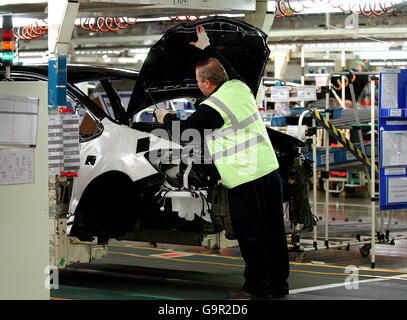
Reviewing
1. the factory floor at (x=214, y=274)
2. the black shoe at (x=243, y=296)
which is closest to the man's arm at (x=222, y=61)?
the black shoe at (x=243, y=296)

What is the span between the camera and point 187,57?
25.9ft

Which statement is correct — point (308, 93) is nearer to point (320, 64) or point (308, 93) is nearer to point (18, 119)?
point (18, 119)

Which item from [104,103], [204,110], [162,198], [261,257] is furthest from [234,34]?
[104,103]

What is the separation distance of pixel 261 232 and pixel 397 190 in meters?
2.61

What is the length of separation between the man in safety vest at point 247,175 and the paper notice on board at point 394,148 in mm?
2172

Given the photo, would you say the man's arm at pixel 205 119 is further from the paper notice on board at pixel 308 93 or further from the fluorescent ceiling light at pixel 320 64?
the fluorescent ceiling light at pixel 320 64

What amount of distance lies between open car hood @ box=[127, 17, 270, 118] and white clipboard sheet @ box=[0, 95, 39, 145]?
259 cm

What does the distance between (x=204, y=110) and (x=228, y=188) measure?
0.74 m

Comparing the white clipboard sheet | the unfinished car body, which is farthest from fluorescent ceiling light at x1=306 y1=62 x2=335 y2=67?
the white clipboard sheet

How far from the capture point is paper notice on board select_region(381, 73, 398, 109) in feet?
28.0

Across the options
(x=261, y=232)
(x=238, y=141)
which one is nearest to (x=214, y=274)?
(x=261, y=232)

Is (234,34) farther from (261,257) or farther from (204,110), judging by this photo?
(261,257)

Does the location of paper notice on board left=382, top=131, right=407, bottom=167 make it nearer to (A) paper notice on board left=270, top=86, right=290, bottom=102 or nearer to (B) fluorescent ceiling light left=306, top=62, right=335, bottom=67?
(A) paper notice on board left=270, top=86, right=290, bottom=102

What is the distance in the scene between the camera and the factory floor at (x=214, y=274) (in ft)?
24.0
